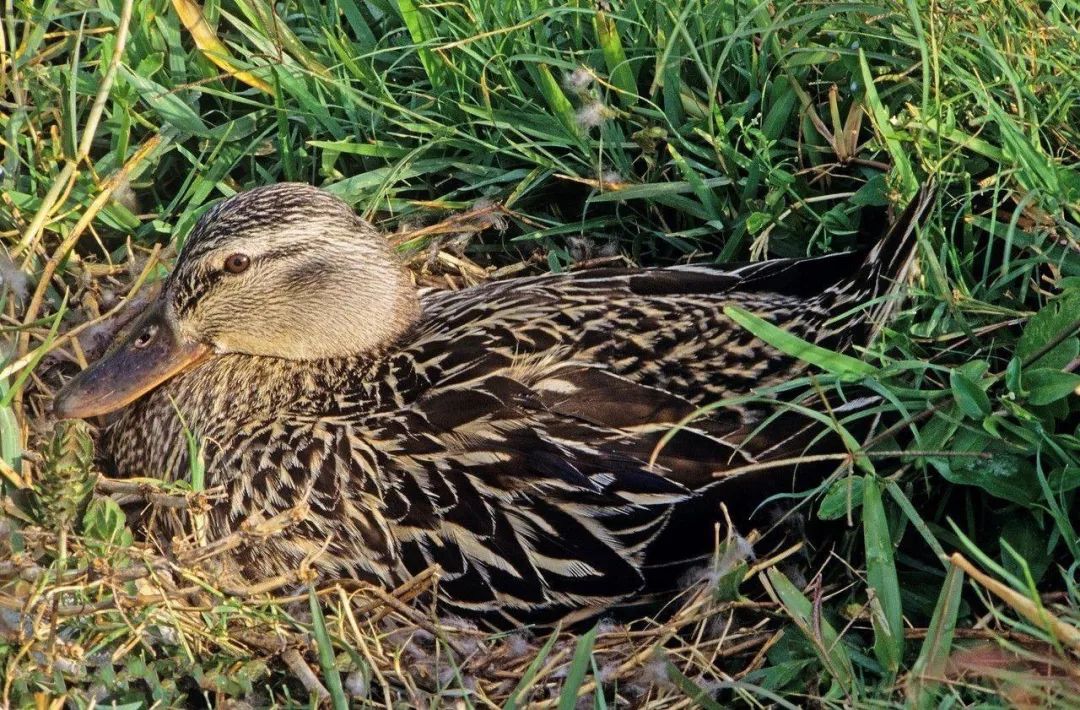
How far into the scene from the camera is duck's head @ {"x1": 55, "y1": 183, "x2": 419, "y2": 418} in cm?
369

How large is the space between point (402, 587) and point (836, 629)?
1.01m

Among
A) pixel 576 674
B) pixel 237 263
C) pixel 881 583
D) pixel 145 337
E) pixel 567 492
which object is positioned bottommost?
pixel 881 583

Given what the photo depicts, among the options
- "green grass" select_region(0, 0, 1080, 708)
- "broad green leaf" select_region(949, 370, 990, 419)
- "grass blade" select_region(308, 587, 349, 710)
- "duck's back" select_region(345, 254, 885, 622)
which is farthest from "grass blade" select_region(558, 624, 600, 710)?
"broad green leaf" select_region(949, 370, 990, 419)

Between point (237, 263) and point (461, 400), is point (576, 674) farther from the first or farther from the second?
point (237, 263)

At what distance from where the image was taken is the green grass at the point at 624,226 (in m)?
2.94

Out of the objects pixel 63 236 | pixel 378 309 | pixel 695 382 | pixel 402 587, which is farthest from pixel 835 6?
pixel 63 236

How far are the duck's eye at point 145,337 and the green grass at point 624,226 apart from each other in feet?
0.72

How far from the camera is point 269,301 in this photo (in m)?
3.76

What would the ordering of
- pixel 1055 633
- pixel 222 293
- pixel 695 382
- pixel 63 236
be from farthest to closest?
pixel 63 236 < pixel 222 293 < pixel 695 382 < pixel 1055 633

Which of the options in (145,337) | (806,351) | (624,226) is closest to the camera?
(806,351)

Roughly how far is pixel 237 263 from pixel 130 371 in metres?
0.44

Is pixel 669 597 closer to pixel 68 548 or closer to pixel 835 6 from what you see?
pixel 68 548

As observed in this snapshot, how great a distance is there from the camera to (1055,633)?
243 centimetres

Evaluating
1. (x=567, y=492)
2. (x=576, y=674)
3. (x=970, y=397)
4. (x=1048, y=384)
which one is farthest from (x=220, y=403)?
(x=1048, y=384)
